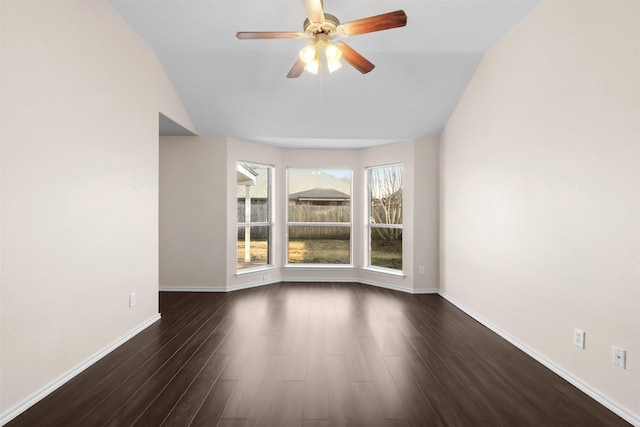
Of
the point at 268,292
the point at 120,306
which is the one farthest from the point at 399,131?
the point at 120,306

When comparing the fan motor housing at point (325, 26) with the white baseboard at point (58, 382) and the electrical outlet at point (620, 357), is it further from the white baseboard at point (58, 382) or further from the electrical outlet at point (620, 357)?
the white baseboard at point (58, 382)

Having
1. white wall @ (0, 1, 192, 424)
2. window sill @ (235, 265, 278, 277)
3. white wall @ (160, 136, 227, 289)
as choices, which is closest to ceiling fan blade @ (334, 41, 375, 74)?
white wall @ (0, 1, 192, 424)

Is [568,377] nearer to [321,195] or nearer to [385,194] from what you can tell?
[385,194]

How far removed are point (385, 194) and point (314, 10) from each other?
359 cm

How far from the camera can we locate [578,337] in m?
2.28

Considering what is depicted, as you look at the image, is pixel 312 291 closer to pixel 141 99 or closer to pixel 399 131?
pixel 399 131

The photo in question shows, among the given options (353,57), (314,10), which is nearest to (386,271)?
(353,57)

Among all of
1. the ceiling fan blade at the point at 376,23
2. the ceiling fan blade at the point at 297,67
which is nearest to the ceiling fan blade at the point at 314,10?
the ceiling fan blade at the point at 376,23

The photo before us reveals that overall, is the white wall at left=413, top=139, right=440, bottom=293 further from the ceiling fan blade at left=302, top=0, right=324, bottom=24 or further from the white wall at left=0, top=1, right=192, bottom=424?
the white wall at left=0, top=1, right=192, bottom=424

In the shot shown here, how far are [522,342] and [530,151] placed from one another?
1637 mm

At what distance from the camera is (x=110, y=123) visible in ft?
9.12

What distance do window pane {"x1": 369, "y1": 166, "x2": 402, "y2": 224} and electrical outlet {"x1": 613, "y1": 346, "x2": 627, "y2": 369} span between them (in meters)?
3.31

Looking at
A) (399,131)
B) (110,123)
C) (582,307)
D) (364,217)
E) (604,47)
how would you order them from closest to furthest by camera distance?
(604,47) < (582,307) < (110,123) < (399,131) < (364,217)

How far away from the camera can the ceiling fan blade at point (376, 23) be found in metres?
2.14
